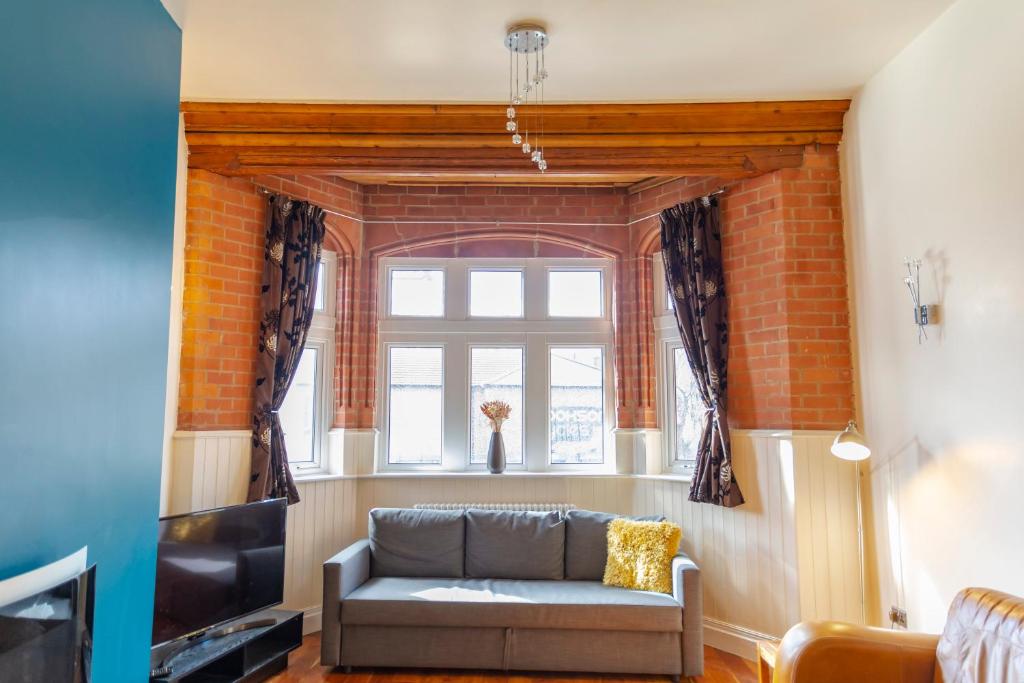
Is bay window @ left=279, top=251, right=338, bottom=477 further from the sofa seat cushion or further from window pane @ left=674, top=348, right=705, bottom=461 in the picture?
window pane @ left=674, top=348, right=705, bottom=461

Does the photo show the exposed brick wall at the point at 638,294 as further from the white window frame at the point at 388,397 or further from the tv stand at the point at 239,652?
the tv stand at the point at 239,652

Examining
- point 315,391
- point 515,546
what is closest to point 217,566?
point 315,391

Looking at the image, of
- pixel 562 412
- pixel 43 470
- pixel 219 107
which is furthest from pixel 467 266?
pixel 43 470

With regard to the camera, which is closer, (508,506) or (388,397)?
(508,506)

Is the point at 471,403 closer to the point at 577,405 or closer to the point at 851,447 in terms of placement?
the point at 577,405

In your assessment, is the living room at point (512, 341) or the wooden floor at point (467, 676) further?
the wooden floor at point (467, 676)

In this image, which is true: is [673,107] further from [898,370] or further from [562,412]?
[562,412]

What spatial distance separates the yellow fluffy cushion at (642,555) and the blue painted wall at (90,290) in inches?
101

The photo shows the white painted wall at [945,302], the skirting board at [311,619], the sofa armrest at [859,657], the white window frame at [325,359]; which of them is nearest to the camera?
the sofa armrest at [859,657]

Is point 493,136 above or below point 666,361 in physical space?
above

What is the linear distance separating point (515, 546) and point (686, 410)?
1595 mm

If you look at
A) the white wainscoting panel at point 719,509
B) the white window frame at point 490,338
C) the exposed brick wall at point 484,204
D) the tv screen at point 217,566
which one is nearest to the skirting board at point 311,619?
the white wainscoting panel at point 719,509

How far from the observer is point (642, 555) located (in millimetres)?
3994

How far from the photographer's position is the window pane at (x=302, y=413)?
184 inches
